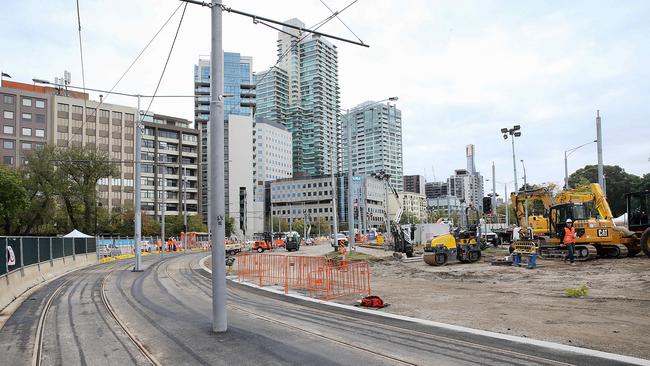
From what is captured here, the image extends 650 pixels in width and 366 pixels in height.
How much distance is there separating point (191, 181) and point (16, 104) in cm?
3893

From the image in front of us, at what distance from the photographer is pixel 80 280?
2292 cm

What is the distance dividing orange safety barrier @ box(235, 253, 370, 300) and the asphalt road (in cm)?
229

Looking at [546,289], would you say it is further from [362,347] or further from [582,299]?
[362,347]

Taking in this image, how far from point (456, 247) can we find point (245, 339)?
67.6ft

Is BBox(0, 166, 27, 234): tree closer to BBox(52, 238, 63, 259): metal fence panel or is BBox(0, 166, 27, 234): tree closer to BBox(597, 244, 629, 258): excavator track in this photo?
BBox(52, 238, 63, 259): metal fence panel

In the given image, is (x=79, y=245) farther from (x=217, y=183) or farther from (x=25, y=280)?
(x=217, y=183)

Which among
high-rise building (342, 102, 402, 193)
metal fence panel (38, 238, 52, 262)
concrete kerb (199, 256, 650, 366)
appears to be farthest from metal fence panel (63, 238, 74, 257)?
high-rise building (342, 102, 402, 193)

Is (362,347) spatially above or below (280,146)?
below

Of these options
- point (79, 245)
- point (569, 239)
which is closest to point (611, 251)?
point (569, 239)

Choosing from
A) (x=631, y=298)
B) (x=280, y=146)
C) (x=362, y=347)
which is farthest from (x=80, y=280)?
(x=280, y=146)

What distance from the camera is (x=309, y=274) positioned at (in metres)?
17.2

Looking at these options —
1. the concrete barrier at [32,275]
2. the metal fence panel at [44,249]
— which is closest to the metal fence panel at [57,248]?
the concrete barrier at [32,275]

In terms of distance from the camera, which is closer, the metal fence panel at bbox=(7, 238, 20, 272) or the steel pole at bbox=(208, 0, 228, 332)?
the steel pole at bbox=(208, 0, 228, 332)

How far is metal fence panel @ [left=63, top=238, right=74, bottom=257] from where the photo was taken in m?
31.1
